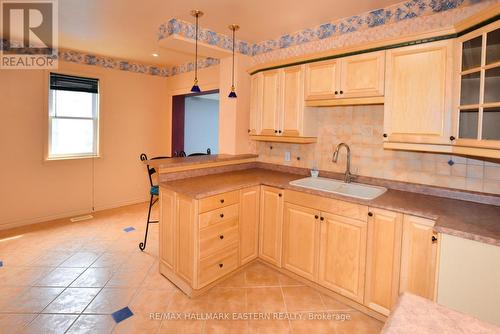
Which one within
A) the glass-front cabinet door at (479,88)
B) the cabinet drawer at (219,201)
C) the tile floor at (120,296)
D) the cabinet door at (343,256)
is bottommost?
the tile floor at (120,296)

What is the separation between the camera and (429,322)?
685 mm

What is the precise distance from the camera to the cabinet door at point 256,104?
3.10 meters

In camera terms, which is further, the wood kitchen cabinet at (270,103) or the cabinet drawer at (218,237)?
the wood kitchen cabinet at (270,103)

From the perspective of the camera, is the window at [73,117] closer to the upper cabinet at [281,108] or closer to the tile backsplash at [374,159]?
the upper cabinet at [281,108]

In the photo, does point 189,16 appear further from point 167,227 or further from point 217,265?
point 217,265

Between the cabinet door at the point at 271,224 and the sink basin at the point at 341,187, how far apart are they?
233 millimetres

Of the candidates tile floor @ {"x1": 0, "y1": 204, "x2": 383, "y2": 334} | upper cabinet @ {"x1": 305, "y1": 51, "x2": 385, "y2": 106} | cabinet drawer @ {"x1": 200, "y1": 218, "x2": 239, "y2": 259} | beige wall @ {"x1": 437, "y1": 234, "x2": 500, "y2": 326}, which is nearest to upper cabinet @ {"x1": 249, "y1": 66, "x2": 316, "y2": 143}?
upper cabinet @ {"x1": 305, "y1": 51, "x2": 385, "y2": 106}

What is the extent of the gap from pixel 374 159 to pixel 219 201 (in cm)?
149

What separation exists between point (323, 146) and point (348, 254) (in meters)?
1.19

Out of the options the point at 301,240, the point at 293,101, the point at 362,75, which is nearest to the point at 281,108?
the point at 293,101

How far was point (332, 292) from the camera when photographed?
7.52 feet

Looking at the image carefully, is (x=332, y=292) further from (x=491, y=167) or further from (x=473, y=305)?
(x=491, y=167)

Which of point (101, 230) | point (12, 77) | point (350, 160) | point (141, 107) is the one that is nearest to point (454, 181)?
point (350, 160)

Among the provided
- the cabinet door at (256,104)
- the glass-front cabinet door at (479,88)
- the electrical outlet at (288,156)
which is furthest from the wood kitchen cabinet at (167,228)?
the glass-front cabinet door at (479,88)
